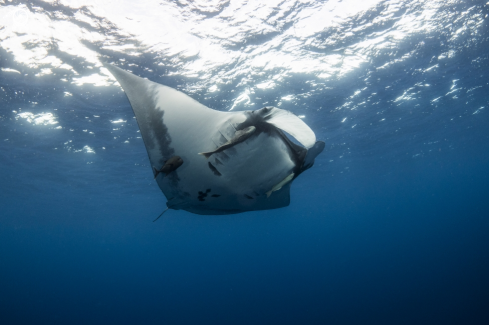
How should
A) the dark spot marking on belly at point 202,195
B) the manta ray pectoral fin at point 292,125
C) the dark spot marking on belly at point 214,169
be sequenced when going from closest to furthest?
the manta ray pectoral fin at point 292,125, the dark spot marking on belly at point 214,169, the dark spot marking on belly at point 202,195

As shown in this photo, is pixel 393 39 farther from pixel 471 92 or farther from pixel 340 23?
pixel 471 92

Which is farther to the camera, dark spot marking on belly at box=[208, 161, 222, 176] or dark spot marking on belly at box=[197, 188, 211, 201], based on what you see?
dark spot marking on belly at box=[197, 188, 211, 201]

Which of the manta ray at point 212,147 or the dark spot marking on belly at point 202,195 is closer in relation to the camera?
the manta ray at point 212,147

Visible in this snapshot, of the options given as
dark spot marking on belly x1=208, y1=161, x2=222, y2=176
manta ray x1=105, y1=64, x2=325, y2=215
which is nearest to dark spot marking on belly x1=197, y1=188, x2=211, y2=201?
manta ray x1=105, y1=64, x2=325, y2=215

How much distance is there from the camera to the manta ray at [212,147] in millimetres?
2084

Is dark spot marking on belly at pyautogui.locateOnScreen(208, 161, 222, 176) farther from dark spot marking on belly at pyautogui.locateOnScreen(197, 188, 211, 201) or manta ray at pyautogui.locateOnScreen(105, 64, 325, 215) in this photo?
dark spot marking on belly at pyautogui.locateOnScreen(197, 188, 211, 201)

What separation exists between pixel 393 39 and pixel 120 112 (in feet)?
38.2

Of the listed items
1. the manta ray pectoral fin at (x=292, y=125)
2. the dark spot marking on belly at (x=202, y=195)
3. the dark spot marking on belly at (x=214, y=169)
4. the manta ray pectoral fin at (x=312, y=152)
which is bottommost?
the dark spot marking on belly at (x=202, y=195)

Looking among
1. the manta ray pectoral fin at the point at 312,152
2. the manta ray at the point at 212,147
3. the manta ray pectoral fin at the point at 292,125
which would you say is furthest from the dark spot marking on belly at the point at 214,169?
the manta ray pectoral fin at the point at 312,152

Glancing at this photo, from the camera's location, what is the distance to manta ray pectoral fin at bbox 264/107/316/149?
1.67m

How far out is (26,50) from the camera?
7121 mm

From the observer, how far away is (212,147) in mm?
2270

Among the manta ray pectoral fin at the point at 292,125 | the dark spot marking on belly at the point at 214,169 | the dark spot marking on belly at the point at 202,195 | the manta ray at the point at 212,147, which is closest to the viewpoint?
the manta ray pectoral fin at the point at 292,125

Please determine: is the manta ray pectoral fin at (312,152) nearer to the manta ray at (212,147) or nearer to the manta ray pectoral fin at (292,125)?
the manta ray at (212,147)
